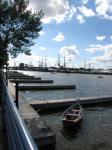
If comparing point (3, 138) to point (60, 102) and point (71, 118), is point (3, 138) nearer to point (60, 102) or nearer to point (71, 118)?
point (71, 118)

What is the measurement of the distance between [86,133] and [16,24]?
1222 cm

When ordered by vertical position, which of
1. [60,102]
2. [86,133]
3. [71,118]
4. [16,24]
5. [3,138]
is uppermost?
[16,24]

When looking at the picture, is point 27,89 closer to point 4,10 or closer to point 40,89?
point 40,89

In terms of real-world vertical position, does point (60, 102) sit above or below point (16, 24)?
below

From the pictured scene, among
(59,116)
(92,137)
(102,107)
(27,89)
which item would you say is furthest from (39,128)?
(27,89)

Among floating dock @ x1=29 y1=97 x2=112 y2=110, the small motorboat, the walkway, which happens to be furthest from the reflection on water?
the walkway

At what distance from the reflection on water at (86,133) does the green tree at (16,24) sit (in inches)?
304

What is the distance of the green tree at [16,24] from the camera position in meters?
23.5

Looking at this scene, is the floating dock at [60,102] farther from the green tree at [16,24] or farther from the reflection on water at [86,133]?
the green tree at [16,24]

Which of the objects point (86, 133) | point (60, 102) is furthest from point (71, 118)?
point (60, 102)

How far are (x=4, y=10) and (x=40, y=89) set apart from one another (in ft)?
104

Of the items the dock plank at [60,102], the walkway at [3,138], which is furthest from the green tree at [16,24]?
the walkway at [3,138]

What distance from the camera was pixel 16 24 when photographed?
24.2 meters

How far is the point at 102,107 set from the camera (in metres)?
32.7
